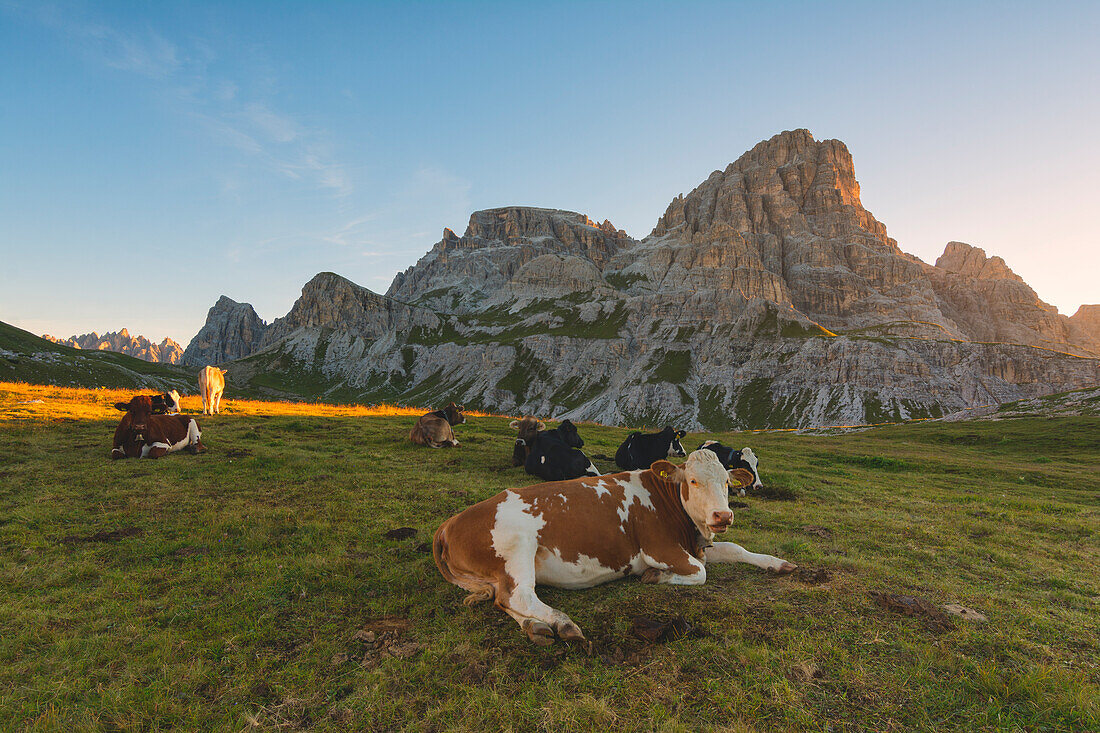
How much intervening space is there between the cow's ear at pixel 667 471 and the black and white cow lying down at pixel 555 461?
19.5 ft

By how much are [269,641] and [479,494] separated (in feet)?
21.4

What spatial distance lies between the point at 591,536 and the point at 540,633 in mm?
1706

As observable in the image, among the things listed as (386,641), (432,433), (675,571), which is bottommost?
(386,641)

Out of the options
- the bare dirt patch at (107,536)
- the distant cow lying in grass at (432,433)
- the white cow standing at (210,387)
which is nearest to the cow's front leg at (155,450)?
the bare dirt patch at (107,536)

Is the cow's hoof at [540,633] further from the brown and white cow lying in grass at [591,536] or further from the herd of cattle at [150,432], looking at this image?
the herd of cattle at [150,432]

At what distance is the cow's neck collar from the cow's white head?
0.09 m

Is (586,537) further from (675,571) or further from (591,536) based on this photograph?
(675,571)

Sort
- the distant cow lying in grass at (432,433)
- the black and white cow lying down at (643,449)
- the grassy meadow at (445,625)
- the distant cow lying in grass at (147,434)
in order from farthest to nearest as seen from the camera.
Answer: the distant cow lying in grass at (432,433) → the black and white cow lying down at (643,449) → the distant cow lying in grass at (147,434) → the grassy meadow at (445,625)

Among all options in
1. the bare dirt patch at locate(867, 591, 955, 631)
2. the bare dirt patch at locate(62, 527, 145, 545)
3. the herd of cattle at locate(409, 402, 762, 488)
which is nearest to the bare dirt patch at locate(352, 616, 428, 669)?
the bare dirt patch at locate(62, 527, 145, 545)

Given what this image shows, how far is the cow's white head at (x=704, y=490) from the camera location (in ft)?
21.5

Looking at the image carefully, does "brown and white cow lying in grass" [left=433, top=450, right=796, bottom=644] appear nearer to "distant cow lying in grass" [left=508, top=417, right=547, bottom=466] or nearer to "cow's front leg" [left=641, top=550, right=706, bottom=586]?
"cow's front leg" [left=641, top=550, right=706, bottom=586]

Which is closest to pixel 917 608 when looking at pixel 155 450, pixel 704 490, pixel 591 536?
pixel 704 490

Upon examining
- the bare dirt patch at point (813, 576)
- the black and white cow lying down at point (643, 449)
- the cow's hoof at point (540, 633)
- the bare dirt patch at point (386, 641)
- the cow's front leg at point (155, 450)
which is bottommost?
the bare dirt patch at point (386, 641)

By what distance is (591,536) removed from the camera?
21.4 ft
